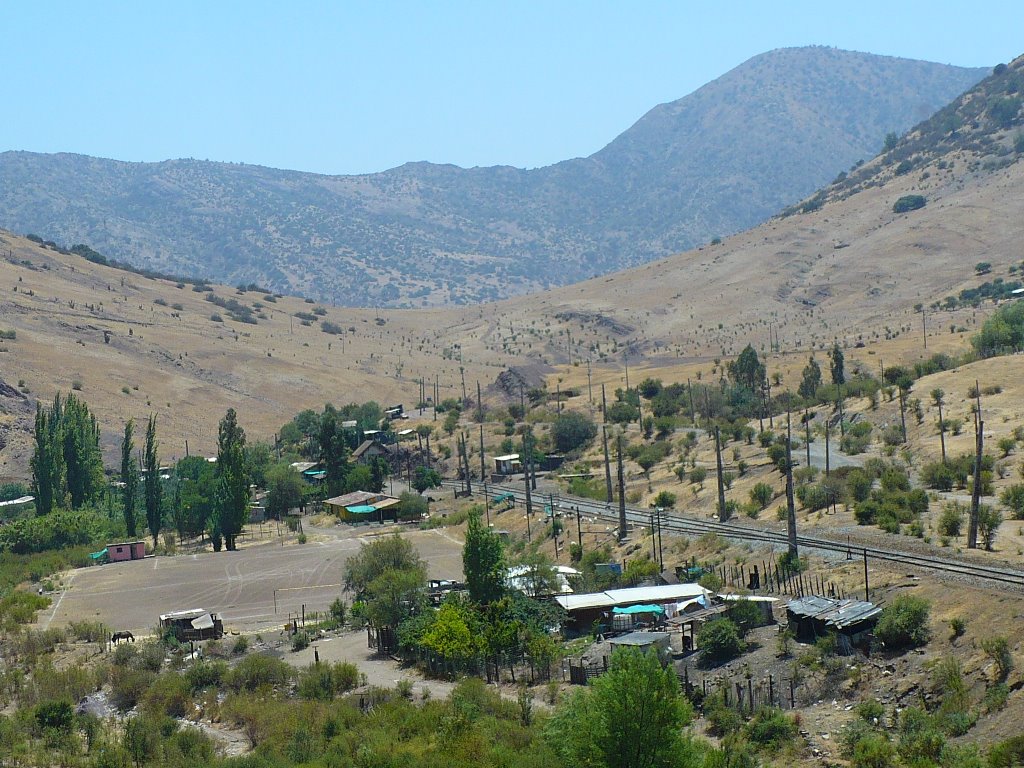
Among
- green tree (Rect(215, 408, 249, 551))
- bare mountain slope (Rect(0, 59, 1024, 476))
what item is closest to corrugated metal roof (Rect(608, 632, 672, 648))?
green tree (Rect(215, 408, 249, 551))

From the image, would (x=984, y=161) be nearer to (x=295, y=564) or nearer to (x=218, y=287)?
(x=218, y=287)

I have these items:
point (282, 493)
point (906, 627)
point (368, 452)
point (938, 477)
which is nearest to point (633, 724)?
point (906, 627)

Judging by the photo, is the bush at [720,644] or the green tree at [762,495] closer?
the bush at [720,644]

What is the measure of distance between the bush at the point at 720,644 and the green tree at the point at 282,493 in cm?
4575

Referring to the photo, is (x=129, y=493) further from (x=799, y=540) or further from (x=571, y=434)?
(x=799, y=540)

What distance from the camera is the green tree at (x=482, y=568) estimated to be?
132ft

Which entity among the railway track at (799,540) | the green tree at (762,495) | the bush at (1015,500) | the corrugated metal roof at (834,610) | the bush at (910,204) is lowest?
the corrugated metal roof at (834,610)

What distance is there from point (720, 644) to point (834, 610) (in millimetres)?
3111

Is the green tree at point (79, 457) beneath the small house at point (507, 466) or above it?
above

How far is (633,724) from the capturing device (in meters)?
24.7

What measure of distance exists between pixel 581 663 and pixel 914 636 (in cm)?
867

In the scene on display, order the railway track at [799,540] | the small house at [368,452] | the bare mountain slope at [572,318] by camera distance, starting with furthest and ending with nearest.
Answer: the bare mountain slope at [572,318] < the small house at [368,452] < the railway track at [799,540]

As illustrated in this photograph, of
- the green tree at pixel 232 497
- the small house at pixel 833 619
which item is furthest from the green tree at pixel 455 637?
the green tree at pixel 232 497

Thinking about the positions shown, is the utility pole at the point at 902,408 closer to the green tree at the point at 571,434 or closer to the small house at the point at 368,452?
the green tree at the point at 571,434
